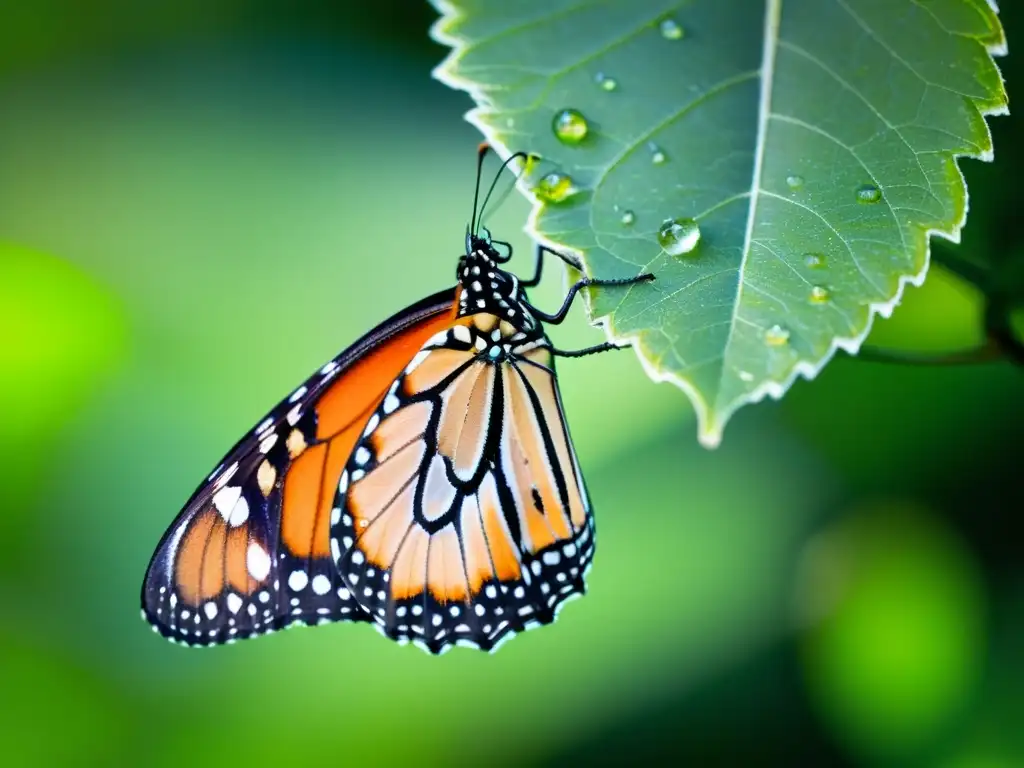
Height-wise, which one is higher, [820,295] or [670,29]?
[670,29]

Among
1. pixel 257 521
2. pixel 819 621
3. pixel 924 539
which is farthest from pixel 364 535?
pixel 924 539

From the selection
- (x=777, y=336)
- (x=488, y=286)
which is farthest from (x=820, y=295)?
(x=488, y=286)

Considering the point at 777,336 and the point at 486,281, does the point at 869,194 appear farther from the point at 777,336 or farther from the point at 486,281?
the point at 486,281

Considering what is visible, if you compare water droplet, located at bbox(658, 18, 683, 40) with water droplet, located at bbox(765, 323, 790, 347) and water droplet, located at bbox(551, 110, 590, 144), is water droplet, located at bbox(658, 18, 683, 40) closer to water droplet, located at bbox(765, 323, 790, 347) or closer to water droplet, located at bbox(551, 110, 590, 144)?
water droplet, located at bbox(551, 110, 590, 144)

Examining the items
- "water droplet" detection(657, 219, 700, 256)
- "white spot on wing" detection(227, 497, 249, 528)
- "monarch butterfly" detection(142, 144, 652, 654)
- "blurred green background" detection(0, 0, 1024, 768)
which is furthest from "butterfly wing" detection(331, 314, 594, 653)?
"water droplet" detection(657, 219, 700, 256)

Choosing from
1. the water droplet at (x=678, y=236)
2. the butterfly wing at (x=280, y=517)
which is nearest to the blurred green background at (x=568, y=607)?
the butterfly wing at (x=280, y=517)

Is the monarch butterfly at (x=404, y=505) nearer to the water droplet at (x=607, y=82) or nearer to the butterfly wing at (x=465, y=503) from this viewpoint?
the butterfly wing at (x=465, y=503)

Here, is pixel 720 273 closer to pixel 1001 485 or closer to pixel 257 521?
pixel 257 521
